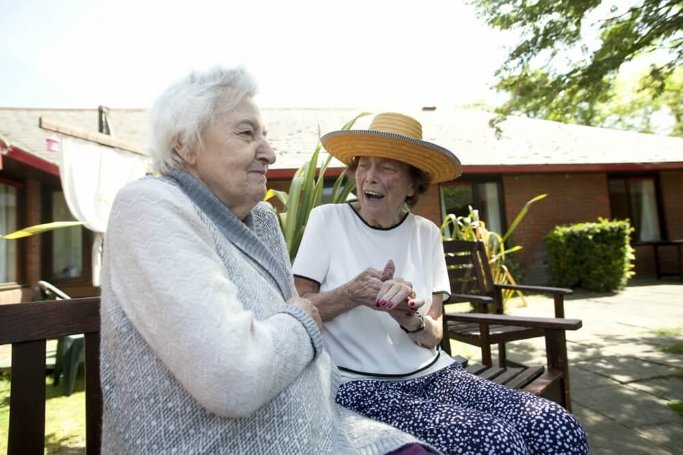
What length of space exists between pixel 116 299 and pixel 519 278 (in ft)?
35.4

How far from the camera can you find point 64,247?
388 inches

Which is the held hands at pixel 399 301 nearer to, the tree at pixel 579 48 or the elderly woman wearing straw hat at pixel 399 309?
the elderly woman wearing straw hat at pixel 399 309

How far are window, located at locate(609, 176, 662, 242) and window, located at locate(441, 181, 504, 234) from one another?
3692 millimetres

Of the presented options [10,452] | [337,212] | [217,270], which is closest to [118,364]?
[217,270]

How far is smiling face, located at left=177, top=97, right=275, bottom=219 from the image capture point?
1.25 metres

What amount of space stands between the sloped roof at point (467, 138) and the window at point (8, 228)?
1.12 metres

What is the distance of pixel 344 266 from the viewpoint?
1.99 metres

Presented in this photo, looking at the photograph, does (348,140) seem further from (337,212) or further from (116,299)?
(116,299)

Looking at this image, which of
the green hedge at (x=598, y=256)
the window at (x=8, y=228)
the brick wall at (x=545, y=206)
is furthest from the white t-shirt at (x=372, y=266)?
the brick wall at (x=545, y=206)

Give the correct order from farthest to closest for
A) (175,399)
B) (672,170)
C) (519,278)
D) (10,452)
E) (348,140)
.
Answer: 1. (672,170)
2. (519,278)
3. (348,140)
4. (10,452)
5. (175,399)

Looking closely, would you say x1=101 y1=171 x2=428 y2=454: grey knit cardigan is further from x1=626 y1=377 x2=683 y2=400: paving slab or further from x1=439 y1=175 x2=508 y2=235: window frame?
x1=439 y1=175 x2=508 y2=235: window frame

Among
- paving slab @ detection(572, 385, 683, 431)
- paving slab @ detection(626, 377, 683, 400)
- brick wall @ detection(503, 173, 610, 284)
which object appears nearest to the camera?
paving slab @ detection(572, 385, 683, 431)

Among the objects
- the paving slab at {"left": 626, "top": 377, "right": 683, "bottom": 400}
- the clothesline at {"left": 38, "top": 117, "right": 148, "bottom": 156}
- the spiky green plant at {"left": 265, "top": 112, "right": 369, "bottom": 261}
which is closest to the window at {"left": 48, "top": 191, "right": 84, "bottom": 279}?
the clothesline at {"left": 38, "top": 117, "right": 148, "bottom": 156}

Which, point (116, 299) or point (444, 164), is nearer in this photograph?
point (116, 299)
